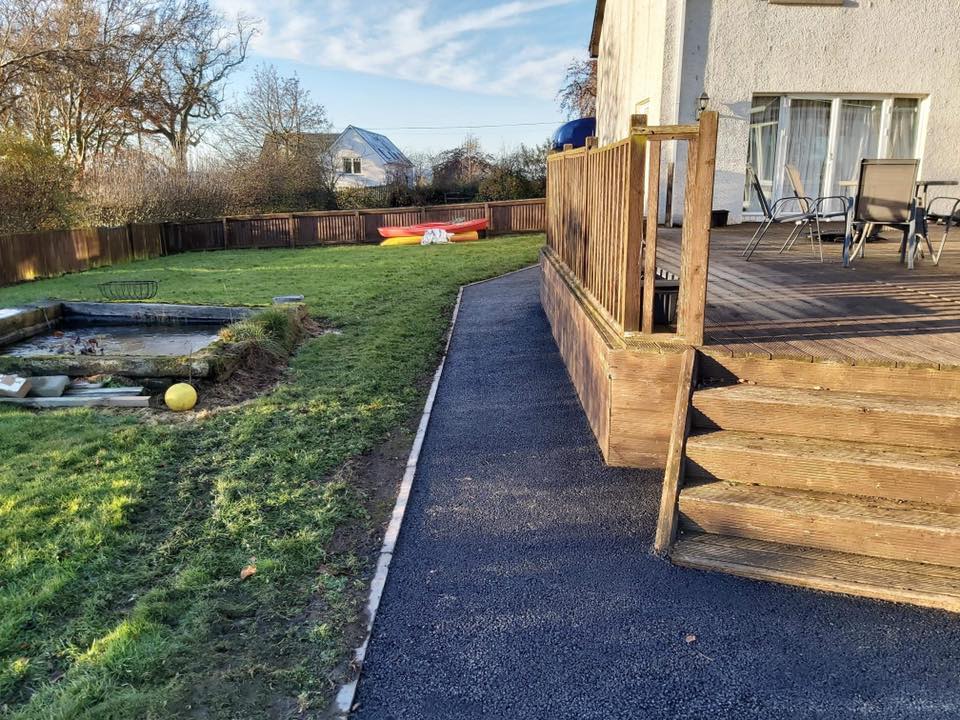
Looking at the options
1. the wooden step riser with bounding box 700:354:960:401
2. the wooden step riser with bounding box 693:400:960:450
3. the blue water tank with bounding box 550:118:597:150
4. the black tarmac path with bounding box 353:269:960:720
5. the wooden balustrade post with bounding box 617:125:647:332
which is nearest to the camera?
the black tarmac path with bounding box 353:269:960:720

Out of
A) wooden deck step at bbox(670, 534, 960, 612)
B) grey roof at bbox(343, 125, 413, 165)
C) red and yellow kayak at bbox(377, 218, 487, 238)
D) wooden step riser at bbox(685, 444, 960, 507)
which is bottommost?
wooden deck step at bbox(670, 534, 960, 612)

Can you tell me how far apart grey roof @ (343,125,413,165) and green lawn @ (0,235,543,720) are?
38523 mm

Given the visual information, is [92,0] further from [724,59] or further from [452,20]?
[724,59]

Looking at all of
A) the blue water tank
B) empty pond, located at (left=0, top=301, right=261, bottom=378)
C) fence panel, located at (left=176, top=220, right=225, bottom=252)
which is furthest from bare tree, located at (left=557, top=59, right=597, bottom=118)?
empty pond, located at (left=0, top=301, right=261, bottom=378)

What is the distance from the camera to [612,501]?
355cm

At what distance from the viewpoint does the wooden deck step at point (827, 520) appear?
2662 mm

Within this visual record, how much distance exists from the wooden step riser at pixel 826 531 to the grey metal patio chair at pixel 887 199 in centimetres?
420

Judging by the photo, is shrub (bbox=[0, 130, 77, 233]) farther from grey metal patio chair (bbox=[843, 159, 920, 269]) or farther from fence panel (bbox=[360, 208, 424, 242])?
grey metal patio chair (bbox=[843, 159, 920, 269])

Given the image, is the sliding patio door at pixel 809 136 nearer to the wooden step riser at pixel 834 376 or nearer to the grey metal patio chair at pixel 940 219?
the grey metal patio chair at pixel 940 219

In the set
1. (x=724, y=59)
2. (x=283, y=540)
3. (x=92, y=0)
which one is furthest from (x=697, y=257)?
(x=92, y=0)

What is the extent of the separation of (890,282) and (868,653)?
4.09 meters

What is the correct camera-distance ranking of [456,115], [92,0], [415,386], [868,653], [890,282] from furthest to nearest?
1. [456,115]
2. [92,0]
3. [415,386]
4. [890,282]
5. [868,653]

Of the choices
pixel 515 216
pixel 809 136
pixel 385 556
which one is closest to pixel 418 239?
pixel 515 216

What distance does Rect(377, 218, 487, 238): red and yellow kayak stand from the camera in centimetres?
2064
